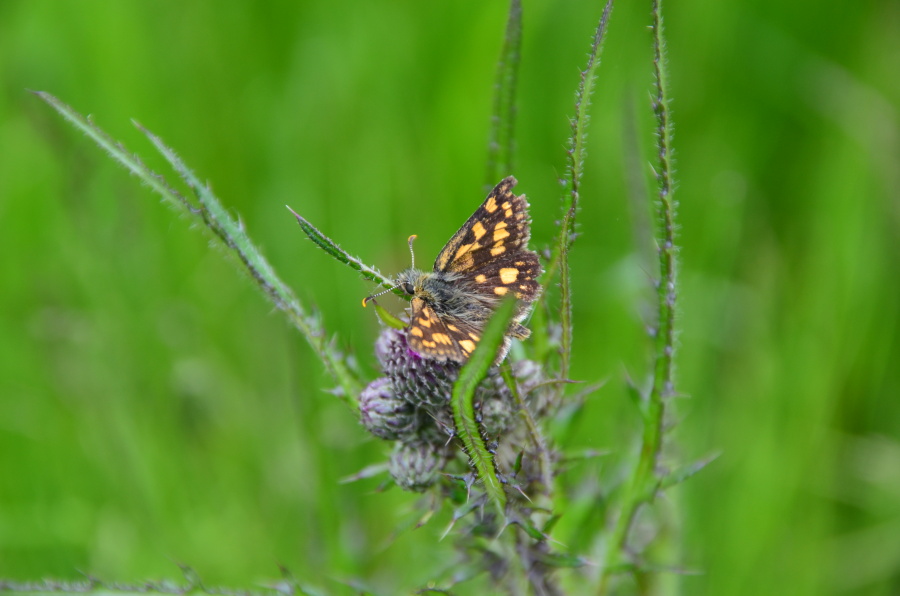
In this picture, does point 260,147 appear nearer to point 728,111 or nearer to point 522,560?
point 728,111

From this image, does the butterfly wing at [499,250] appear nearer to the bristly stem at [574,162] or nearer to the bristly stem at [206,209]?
the bristly stem at [574,162]

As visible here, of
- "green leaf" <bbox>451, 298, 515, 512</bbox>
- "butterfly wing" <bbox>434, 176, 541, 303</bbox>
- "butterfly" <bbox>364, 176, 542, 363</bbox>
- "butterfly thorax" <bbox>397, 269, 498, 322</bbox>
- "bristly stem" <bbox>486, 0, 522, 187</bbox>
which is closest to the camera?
"green leaf" <bbox>451, 298, 515, 512</bbox>

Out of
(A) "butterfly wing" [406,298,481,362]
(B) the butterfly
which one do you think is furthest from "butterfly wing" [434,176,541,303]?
(A) "butterfly wing" [406,298,481,362]

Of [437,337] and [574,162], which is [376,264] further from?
[574,162]

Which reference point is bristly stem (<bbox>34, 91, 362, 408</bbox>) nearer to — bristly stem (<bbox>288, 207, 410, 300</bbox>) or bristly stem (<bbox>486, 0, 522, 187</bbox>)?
bristly stem (<bbox>288, 207, 410, 300</bbox>)

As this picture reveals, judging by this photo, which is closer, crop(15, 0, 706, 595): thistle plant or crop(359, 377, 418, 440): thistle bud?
crop(15, 0, 706, 595): thistle plant

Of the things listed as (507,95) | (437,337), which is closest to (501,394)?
(437,337)
